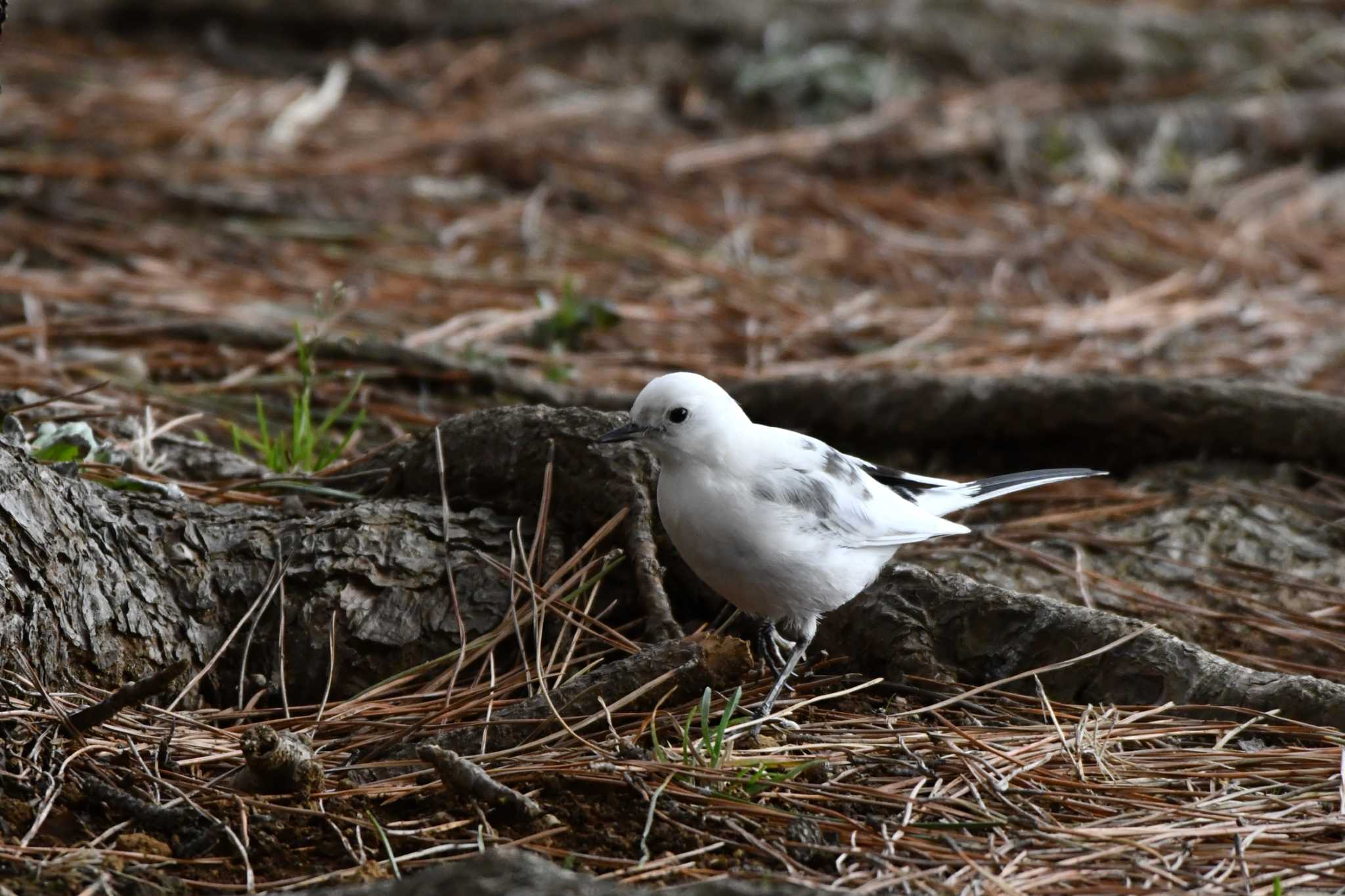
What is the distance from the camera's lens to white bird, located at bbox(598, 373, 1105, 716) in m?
3.07

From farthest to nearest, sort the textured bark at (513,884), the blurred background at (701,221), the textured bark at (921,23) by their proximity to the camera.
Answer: the textured bark at (921,23) → the blurred background at (701,221) → the textured bark at (513,884)

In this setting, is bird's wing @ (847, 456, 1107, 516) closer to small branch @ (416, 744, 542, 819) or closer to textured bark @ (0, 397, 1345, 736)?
textured bark @ (0, 397, 1345, 736)

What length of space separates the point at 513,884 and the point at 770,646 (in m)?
1.57

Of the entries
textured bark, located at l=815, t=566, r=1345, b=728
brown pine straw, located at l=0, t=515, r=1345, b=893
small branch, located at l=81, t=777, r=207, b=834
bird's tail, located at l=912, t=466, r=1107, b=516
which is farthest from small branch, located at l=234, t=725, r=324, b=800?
bird's tail, located at l=912, t=466, r=1107, b=516

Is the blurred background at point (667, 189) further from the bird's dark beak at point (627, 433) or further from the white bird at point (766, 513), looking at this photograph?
the white bird at point (766, 513)

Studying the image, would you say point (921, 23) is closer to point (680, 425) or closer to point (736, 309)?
point (736, 309)

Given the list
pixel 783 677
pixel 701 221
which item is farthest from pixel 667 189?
pixel 783 677

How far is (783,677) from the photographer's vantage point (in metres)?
3.03

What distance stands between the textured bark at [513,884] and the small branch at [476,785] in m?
0.48

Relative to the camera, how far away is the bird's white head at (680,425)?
3172 mm

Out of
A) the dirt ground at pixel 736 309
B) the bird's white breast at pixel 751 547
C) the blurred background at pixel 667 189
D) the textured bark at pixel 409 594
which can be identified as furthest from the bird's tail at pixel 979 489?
the blurred background at pixel 667 189

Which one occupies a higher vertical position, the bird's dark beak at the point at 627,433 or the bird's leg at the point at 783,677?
the bird's dark beak at the point at 627,433

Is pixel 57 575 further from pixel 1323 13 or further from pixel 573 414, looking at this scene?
pixel 1323 13

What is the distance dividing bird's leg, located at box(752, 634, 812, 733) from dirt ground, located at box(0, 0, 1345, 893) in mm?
79
